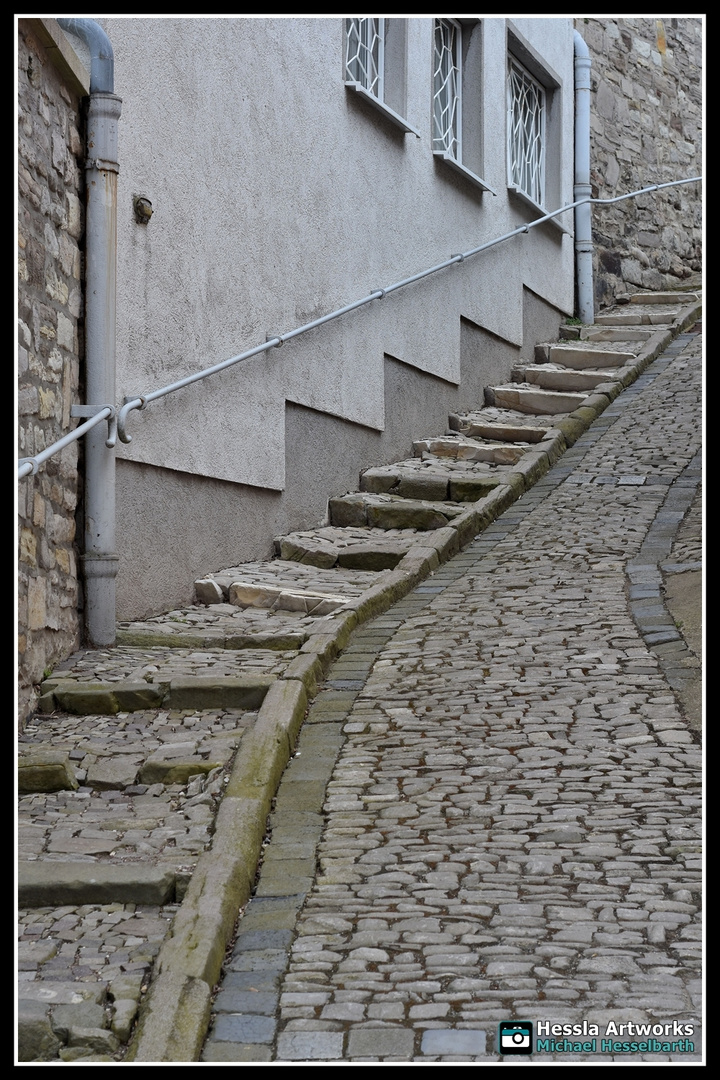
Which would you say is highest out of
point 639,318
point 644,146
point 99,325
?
point 644,146

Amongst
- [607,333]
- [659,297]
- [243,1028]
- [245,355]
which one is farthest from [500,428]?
[243,1028]

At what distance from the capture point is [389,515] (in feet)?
29.4

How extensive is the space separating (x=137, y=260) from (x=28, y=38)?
1.46 m

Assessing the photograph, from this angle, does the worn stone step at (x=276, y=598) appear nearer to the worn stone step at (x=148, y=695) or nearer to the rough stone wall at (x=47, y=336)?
the rough stone wall at (x=47, y=336)

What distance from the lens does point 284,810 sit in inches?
180

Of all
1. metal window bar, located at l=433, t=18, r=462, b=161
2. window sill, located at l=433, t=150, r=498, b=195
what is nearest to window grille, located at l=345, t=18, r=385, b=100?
window sill, located at l=433, t=150, r=498, b=195

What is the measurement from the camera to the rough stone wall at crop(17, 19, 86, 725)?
5.28 meters

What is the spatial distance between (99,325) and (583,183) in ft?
33.2

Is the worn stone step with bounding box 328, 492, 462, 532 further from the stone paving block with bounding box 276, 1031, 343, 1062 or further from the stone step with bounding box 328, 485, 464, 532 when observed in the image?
the stone paving block with bounding box 276, 1031, 343, 1062

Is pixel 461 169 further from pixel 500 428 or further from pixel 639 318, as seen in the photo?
pixel 639 318

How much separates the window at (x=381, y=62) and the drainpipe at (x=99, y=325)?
3592 mm

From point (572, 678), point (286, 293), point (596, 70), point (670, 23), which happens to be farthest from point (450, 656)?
point (670, 23)

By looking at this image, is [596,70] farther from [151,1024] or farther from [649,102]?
[151,1024]

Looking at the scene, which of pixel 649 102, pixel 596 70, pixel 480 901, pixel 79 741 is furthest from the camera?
pixel 649 102
